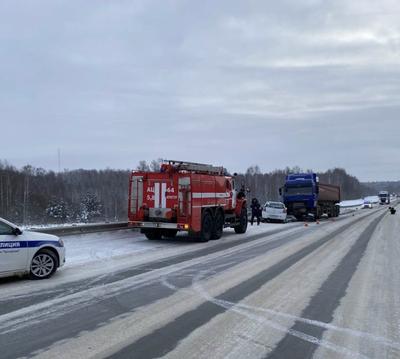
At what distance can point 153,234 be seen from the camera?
21.0 meters

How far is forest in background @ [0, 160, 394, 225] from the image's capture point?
81425mm

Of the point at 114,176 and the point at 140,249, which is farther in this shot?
the point at 114,176

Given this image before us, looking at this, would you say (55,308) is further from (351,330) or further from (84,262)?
(84,262)

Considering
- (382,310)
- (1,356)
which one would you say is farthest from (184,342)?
(382,310)

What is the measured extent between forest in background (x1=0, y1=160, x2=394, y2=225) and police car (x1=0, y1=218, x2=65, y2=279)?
4512 cm

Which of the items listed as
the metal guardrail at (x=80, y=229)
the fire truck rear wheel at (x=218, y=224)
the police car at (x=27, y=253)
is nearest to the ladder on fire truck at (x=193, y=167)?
the fire truck rear wheel at (x=218, y=224)

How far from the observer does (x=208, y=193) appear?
69.5 feet

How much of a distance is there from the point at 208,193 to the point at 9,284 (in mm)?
11441

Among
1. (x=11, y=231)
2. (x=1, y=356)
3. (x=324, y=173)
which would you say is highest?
(x=324, y=173)

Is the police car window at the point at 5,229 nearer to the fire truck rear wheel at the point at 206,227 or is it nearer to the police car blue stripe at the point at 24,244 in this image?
the police car blue stripe at the point at 24,244

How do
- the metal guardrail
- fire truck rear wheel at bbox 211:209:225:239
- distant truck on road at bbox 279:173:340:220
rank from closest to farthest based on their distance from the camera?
the metal guardrail → fire truck rear wheel at bbox 211:209:225:239 → distant truck on road at bbox 279:173:340:220

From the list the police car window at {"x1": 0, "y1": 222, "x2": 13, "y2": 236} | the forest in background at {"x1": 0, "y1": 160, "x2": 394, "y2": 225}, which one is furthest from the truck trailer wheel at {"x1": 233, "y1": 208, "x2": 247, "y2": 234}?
the forest in background at {"x1": 0, "y1": 160, "x2": 394, "y2": 225}

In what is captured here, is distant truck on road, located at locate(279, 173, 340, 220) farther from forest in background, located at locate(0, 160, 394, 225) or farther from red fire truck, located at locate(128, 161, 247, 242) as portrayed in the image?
red fire truck, located at locate(128, 161, 247, 242)

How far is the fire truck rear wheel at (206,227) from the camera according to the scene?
20.4 m
